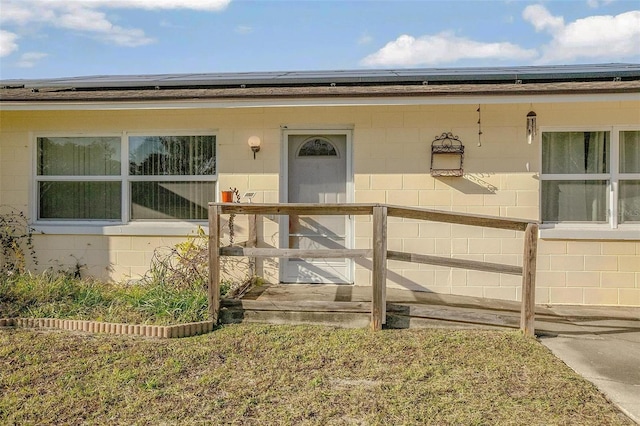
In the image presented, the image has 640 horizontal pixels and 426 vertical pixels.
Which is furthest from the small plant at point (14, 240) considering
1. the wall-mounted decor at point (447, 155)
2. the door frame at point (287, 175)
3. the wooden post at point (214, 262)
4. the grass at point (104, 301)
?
the wall-mounted decor at point (447, 155)

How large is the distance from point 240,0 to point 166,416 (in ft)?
28.1

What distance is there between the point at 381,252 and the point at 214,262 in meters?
1.82

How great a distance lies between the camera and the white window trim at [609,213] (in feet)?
19.0

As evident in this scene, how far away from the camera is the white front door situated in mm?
6273

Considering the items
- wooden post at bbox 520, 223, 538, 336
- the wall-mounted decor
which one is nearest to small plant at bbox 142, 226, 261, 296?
the wall-mounted decor

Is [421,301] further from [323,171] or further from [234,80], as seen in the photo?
[234,80]

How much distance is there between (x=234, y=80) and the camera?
6316mm

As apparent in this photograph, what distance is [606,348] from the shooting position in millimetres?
4266

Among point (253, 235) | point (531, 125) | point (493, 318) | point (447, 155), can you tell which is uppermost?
point (531, 125)

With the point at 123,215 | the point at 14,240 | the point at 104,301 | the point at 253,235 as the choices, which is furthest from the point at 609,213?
the point at 14,240

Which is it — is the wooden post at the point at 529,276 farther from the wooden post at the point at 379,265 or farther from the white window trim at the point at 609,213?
the white window trim at the point at 609,213

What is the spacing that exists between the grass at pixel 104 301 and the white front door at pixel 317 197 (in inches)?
64.0

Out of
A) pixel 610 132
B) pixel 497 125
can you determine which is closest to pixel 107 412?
pixel 497 125

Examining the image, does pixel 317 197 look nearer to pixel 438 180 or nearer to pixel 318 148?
pixel 318 148
